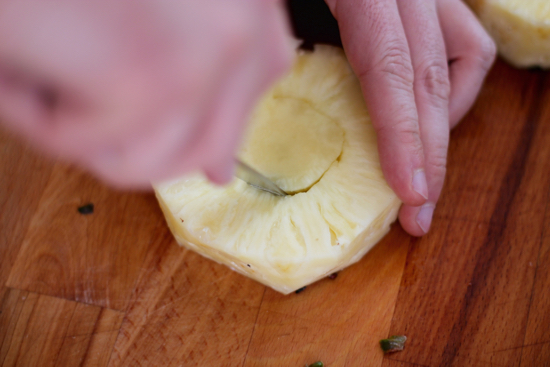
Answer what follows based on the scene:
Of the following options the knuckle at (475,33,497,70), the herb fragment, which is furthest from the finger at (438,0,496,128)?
the herb fragment

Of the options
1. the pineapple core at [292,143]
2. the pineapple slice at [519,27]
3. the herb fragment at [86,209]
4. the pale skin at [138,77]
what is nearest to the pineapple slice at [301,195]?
the pineapple core at [292,143]

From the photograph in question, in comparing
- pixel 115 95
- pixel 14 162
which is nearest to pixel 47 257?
pixel 14 162

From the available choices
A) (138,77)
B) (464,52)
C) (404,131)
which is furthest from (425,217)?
(138,77)

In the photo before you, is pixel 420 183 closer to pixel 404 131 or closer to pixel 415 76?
pixel 404 131

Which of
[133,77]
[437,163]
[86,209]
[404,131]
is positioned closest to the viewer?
[133,77]

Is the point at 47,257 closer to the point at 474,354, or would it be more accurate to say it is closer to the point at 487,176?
the point at 474,354

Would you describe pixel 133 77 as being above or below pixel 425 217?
above
